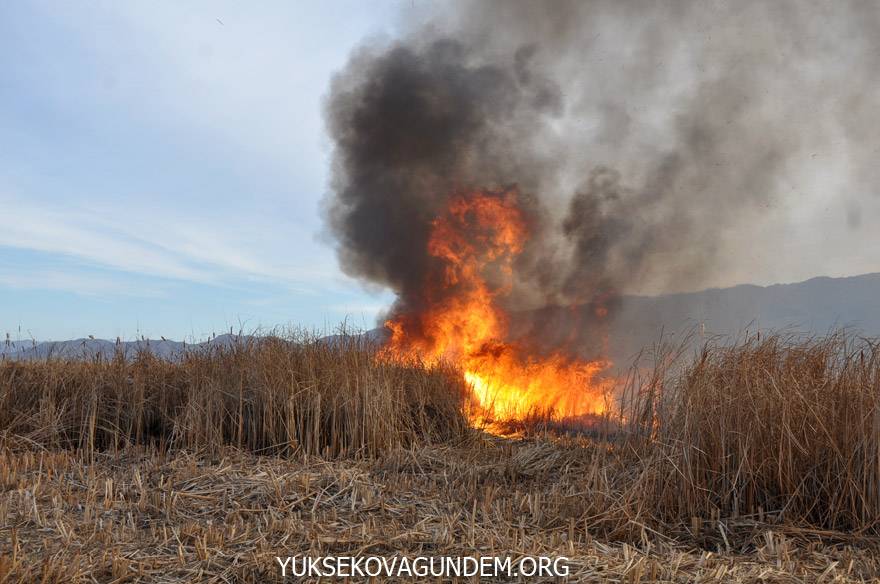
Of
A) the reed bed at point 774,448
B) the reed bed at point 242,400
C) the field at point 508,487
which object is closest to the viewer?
the field at point 508,487

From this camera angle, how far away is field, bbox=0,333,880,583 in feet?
15.3

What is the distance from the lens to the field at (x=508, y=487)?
466 centimetres

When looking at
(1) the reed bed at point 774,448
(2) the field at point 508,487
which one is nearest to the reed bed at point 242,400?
(2) the field at point 508,487

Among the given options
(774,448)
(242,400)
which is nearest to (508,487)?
(774,448)

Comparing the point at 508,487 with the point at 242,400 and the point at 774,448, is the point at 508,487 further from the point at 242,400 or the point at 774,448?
the point at 242,400

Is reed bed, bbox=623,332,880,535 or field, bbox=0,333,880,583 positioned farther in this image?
reed bed, bbox=623,332,880,535

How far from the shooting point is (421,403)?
404 inches

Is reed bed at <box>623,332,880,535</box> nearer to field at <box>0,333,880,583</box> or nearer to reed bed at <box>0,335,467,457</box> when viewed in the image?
field at <box>0,333,880,583</box>

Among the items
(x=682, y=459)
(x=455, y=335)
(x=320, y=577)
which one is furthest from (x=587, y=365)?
(x=320, y=577)

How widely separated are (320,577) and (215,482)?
9.61ft

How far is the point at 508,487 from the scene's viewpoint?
275 inches

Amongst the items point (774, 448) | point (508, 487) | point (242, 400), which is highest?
point (242, 400)

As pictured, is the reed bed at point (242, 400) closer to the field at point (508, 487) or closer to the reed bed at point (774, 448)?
the field at point (508, 487)

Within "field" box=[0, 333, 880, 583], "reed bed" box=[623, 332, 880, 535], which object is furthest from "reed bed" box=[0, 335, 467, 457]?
"reed bed" box=[623, 332, 880, 535]
